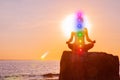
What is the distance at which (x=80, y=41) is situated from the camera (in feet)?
97.5

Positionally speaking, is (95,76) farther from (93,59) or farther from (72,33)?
(72,33)

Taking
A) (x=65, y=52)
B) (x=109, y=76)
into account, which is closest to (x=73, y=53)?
(x=65, y=52)

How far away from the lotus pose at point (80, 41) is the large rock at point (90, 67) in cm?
183

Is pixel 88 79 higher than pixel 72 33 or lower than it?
lower

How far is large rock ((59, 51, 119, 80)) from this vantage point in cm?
2700

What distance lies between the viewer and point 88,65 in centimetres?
2716

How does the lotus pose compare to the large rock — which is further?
the lotus pose

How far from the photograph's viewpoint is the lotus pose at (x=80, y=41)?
1170 inches

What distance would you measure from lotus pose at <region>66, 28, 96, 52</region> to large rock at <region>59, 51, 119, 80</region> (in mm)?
1831

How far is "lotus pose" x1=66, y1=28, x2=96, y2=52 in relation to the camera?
1170 inches

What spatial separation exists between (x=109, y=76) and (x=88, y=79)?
167 centimetres

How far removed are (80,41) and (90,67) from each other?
3223 mm

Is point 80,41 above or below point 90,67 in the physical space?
above

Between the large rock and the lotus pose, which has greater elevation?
the lotus pose
